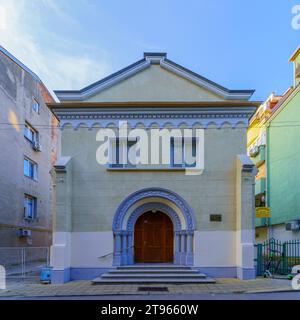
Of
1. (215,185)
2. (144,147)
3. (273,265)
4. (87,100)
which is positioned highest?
(87,100)

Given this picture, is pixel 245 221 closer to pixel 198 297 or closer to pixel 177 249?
pixel 177 249

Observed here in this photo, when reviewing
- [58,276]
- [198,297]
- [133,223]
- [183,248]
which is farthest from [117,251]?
[198,297]

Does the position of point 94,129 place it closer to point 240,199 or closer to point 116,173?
point 116,173

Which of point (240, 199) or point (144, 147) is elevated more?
point (144, 147)

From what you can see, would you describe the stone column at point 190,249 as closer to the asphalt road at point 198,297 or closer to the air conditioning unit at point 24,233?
the asphalt road at point 198,297

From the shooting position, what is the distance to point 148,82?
15.6 metres

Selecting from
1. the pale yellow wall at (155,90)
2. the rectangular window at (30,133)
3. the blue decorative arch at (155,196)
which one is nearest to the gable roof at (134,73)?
the pale yellow wall at (155,90)

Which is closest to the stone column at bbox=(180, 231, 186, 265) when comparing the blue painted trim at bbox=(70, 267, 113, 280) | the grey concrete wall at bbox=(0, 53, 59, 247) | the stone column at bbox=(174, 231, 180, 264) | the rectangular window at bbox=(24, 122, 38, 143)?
the stone column at bbox=(174, 231, 180, 264)

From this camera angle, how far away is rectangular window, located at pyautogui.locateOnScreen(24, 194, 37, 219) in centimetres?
2401

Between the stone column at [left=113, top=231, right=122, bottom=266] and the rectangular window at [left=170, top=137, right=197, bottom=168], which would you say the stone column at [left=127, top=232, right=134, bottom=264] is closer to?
the stone column at [left=113, top=231, right=122, bottom=266]

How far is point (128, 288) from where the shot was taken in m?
12.5

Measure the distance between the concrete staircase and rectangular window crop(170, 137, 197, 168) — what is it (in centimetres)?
423

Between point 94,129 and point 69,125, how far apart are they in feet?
3.52
